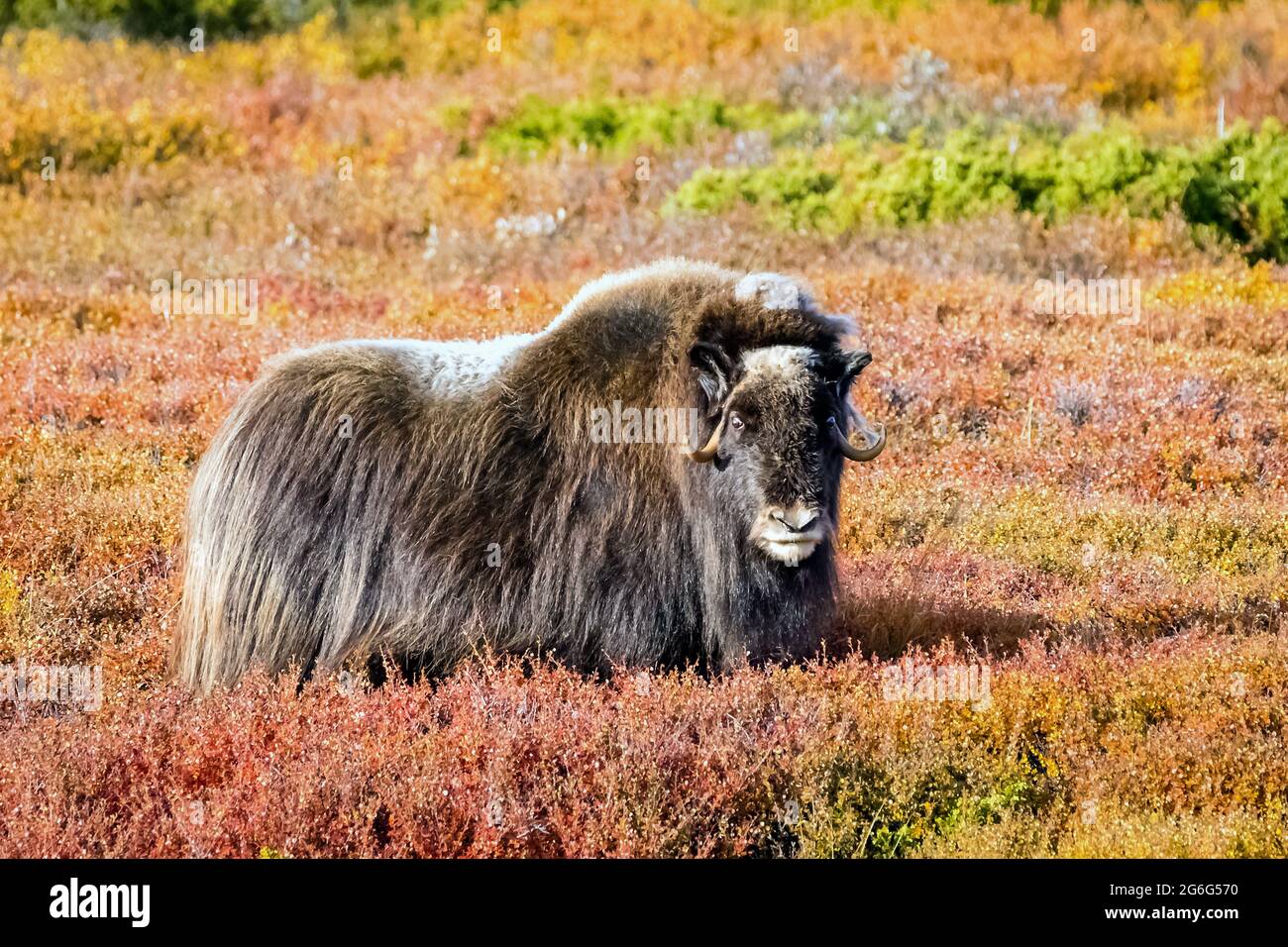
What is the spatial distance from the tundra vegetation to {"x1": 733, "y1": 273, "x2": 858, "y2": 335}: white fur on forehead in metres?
1.25

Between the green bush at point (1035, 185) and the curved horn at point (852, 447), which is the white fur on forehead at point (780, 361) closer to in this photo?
the curved horn at point (852, 447)

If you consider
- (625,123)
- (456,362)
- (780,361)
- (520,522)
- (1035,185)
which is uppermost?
(625,123)

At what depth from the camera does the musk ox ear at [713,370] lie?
4.90 meters

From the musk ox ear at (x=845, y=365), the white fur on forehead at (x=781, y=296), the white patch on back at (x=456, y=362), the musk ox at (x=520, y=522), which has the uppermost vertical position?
the white fur on forehead at (x=781, y=296)

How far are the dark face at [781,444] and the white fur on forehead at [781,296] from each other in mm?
182

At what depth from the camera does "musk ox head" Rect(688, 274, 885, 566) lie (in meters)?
4.75

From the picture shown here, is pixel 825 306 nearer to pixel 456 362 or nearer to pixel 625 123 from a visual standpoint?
pixel 456 362

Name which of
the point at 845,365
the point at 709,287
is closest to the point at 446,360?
the point at 709,287

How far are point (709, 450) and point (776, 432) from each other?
0.24m

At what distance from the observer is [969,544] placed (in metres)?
6.70

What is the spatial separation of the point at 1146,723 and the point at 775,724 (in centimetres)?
118

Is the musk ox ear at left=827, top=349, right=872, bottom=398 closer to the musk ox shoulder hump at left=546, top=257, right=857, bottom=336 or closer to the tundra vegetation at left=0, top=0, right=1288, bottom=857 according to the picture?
the musk ox shoulder hump at left=546, top=257, right=857, bottom=336

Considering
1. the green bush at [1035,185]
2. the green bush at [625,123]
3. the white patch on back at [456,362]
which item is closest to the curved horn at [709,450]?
the white patch on back at [456,362]

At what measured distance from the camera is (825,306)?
9.88 m
